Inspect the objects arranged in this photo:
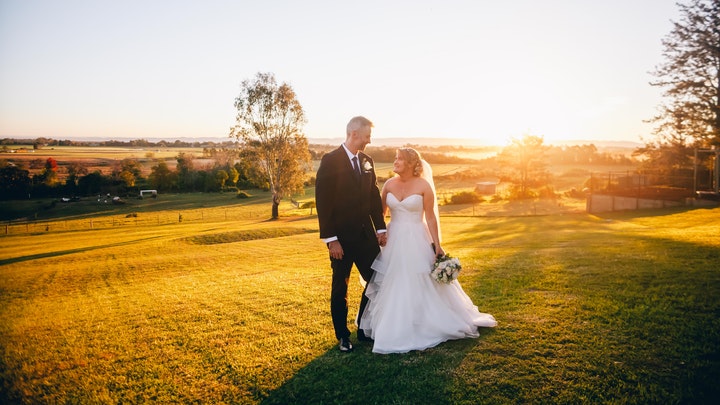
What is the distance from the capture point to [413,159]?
582 cm

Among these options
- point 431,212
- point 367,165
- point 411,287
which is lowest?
point 411,287

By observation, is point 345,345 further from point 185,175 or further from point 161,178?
point 185,175

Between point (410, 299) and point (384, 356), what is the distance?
84 centimetres

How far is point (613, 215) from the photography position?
3070 cm

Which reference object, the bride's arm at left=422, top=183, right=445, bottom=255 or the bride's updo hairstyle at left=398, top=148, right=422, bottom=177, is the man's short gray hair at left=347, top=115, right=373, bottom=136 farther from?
the bride's arm at left=422, top=183, right=445, bottom=255

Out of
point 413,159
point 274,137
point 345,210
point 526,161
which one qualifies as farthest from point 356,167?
point 526,161

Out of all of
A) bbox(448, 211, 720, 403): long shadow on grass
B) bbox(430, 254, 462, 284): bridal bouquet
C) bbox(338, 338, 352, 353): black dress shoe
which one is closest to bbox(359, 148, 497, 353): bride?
bbox(430, 254, 462, 284): bridal bouquet

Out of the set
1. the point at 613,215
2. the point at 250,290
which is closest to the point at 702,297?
the point at 250,290

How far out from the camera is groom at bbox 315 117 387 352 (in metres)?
5.38

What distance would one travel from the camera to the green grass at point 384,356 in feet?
14.3

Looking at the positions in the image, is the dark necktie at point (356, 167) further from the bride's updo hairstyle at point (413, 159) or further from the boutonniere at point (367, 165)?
the bride's updo hairstyle at point (413, 159)

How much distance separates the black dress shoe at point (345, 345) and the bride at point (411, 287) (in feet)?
1.17

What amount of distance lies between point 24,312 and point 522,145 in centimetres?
5973

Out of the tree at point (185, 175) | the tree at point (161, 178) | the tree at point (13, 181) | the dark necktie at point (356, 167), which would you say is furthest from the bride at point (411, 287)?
the tree at point (185, 175)
